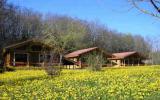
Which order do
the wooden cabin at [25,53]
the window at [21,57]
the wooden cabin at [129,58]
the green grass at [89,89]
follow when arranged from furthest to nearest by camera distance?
the wooden cabin at [129,58], the window at [21,57], the wooden cabin at [25,53], the green grass at [89,89]

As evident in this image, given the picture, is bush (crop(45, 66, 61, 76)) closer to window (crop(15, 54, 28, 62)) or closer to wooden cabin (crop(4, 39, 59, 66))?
wooden cabin (crop(4, 39, 59, 66))

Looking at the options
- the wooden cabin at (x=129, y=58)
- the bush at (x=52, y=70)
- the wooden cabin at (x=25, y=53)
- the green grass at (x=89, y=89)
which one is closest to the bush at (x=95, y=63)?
the bush at (x=52, y=70)

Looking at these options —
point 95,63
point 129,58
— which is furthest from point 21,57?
point 129,58

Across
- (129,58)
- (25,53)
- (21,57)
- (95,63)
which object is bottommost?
(95,63)

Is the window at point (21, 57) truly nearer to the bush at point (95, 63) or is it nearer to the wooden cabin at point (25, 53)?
the wooden cabin at point (25, 53)

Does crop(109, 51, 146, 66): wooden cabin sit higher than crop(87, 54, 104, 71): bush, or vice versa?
crop(109, 51, 146, 66): wooden cabin

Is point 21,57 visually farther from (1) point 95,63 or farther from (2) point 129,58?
(2) point 129,58

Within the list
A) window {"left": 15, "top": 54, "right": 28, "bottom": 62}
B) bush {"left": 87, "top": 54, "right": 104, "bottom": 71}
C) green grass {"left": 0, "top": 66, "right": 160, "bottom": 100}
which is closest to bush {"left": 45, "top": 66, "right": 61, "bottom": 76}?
bush {"left": 87, "top": 54, "right": 104, "bottom": 71}

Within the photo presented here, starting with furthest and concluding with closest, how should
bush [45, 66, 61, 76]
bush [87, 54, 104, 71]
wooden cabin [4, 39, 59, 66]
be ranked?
wooden cabin [4, 39, 59, 66] < bush [87, 54, 104, 71] < bush [45, 66, 61, 76]

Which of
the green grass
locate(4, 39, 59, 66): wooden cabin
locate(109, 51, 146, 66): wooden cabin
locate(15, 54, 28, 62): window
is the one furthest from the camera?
locate(109, 51, 146, 66): wooden cabin

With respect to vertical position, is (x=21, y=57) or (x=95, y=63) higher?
(x=21, y=57)

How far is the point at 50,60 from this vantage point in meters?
30.4

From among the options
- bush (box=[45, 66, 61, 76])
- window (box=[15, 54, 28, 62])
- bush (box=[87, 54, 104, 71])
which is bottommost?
bush (box=[45, 66, 61, 76])

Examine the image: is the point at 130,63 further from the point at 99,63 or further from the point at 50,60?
the point at 50,60
